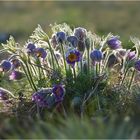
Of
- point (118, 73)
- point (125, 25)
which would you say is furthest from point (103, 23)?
point (118, 73)

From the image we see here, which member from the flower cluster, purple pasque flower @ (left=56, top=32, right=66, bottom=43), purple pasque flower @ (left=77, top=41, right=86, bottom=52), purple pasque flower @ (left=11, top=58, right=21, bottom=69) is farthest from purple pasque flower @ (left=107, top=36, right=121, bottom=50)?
purple pasque flower @ (left=11, top=58, right=21, bottom=69)

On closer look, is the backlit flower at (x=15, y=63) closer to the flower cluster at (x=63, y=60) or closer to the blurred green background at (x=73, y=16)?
the flower cluster at (x=63, y=60)

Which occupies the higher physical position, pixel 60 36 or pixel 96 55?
pixel 60 36

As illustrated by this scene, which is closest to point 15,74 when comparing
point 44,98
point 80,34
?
point 44,98

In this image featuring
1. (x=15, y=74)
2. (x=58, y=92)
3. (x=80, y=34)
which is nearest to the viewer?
(x=58, y=92)

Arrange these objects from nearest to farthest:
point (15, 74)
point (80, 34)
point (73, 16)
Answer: point (80, 34) < point (15, 74) < point (73, 16)

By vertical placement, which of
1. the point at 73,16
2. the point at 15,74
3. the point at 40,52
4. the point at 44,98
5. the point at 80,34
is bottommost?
the point at 44,98

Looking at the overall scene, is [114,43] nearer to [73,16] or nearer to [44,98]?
[44,98]
